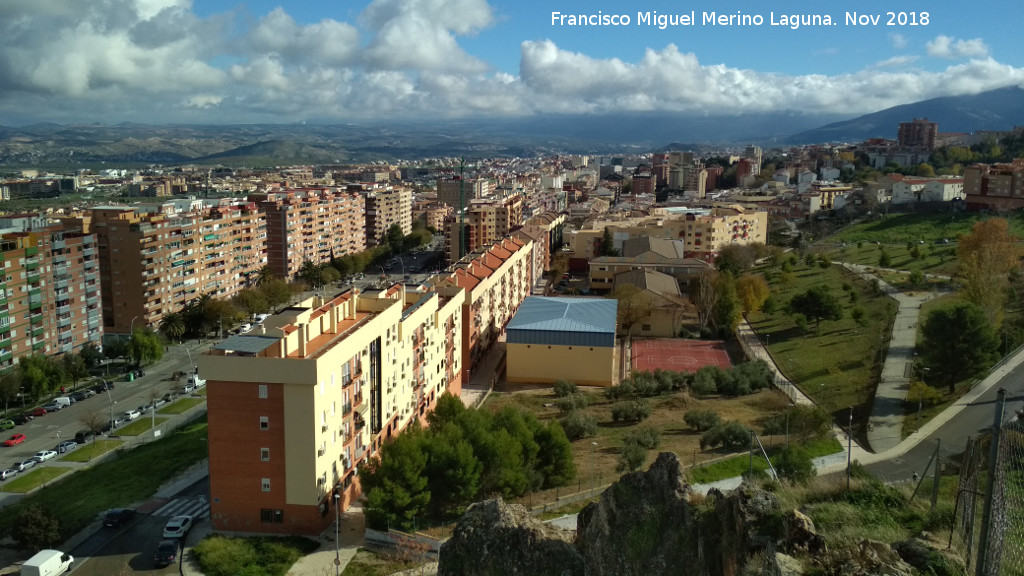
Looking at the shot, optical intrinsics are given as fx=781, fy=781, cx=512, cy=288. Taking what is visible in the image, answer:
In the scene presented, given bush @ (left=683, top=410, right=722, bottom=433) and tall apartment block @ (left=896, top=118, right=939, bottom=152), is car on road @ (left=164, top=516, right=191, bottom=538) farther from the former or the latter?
tall apartment block @ (left=896, top=118, right=939, bottom=152)

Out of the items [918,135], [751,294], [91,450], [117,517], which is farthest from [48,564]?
[918,135]

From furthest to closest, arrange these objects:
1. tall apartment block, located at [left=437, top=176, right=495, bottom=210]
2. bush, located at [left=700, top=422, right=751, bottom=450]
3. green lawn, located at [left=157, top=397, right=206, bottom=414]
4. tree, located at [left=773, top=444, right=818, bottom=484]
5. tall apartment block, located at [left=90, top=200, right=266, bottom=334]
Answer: tall apartment block, located at [left=437, top=176, right=495, bottom=210] → tall apartment block, located at [left=90, top=200, right=266, bottom=334] → green lawn, located at [left=157, top=397, right=206, bottom=414] → bush, located at [left=700, top=422, right=751, bottom=450] → tree, located at [left=773, top=444, right=818, bottom=484]

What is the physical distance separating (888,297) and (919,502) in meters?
23.9

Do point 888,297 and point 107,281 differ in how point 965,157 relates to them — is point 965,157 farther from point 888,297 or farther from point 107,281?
point 107,281

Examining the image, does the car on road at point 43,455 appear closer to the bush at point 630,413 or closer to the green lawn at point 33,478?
the green lawn at point 33,478

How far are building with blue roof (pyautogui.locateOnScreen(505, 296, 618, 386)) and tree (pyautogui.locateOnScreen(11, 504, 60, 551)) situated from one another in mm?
14365

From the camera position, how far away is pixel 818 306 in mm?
29344

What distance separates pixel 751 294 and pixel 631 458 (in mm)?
18100

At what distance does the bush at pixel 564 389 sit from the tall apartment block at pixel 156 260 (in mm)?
20932

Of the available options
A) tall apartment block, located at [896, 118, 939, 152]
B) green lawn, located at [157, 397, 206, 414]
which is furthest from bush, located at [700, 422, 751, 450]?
tall apartment block, located at [896, 118, 939, 152]

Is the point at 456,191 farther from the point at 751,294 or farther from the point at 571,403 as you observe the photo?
the point at 571,403

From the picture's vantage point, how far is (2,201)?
268 ft

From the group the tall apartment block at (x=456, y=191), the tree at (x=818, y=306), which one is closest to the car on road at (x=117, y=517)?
the tree at (x=818, y=306)

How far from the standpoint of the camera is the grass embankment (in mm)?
16328
